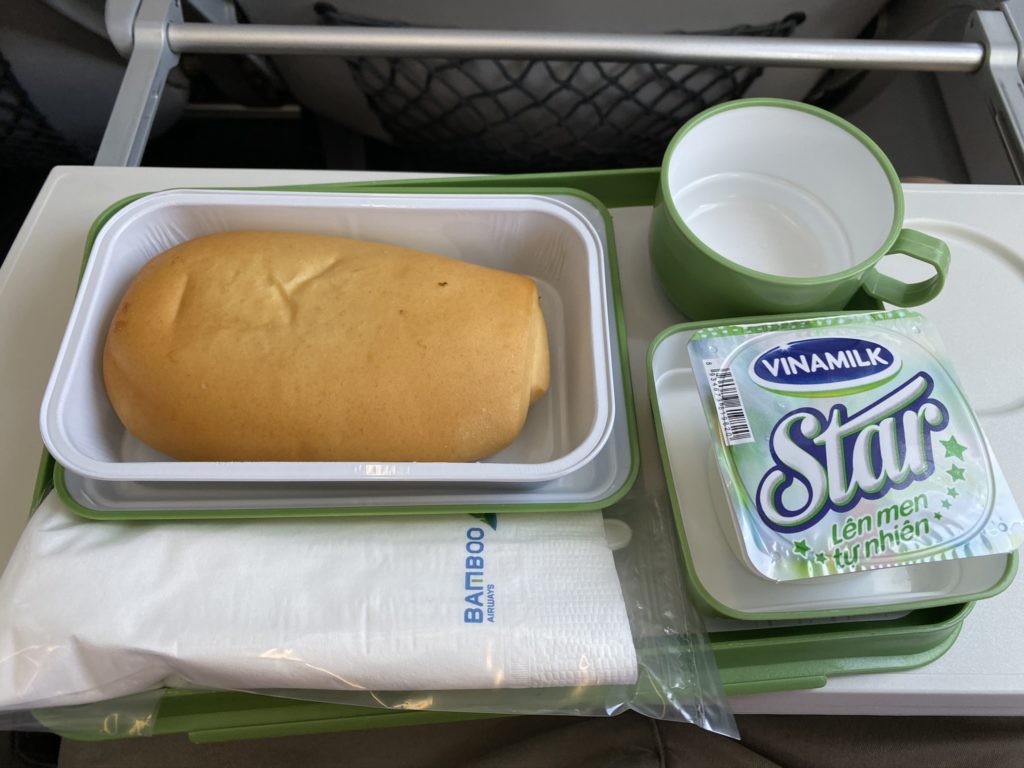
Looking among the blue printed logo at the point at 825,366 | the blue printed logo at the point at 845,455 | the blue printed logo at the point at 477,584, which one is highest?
the blue printed logo at the point at 825,366

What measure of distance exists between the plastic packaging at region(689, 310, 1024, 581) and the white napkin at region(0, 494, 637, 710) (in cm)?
13

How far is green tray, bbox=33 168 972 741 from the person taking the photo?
18.9 inches

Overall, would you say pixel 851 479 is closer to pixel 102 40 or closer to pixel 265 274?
pixel 265 274

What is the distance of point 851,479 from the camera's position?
0.46 metres

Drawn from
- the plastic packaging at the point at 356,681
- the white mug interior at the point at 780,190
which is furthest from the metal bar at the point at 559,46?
the plastic packaging at the point at 356,681

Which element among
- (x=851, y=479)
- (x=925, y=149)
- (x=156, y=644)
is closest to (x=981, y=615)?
(x=851, y=479)

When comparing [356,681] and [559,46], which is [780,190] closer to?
[559,46]

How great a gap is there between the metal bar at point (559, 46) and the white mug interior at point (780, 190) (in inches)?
5.7

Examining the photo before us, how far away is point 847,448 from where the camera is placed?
1.55ft

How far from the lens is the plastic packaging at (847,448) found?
446 millimetres

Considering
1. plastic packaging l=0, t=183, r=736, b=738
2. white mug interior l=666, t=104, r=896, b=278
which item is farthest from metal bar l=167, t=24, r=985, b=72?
plastic packaging l=0, t=183, r=736, b=738

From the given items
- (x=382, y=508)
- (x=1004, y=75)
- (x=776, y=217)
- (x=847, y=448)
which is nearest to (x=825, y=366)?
(x=847, y=448)

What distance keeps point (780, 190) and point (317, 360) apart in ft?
1.53

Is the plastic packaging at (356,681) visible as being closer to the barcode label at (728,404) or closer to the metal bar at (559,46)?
the barcode label at (728,404)
